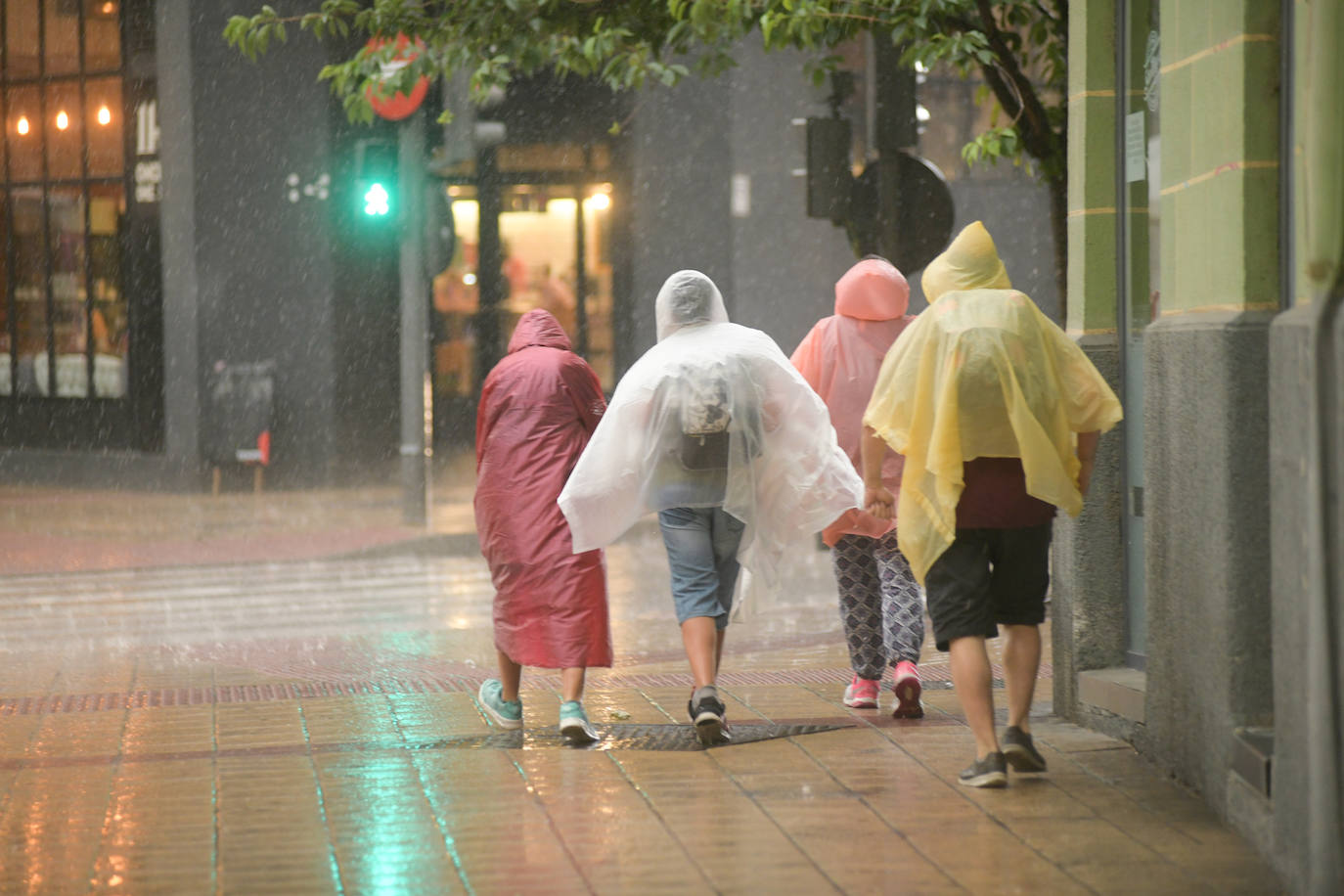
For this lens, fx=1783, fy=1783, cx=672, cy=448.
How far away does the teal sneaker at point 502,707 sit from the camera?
266 inches

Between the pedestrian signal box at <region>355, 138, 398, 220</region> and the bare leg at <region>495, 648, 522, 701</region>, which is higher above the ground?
the pedestrian signal box at <region>355, 138, 398, 220</region>

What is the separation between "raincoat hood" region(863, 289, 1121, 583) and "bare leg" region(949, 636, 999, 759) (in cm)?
29

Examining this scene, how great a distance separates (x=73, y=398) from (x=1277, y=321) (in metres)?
17.8

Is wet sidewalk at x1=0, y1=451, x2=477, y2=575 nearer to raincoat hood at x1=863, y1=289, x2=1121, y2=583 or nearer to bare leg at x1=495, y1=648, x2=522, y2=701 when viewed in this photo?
bare leg at x1=495, y1=648, x2=522, y2=701

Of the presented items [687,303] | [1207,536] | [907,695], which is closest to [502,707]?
[907,695]

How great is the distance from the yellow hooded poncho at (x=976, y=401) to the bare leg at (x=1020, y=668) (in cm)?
40

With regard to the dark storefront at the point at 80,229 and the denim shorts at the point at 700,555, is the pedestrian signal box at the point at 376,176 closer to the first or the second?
the dark storefront at the point at 80,229

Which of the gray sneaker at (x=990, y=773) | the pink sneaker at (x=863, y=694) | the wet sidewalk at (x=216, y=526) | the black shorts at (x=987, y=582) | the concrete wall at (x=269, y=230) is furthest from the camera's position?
the concrete wall at (x=269, y=230)

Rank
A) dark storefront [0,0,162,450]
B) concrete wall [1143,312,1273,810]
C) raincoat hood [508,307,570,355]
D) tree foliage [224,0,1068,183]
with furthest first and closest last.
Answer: dark storefront [0,0,162,450], tree foliage [224,0,1068,183], raincoat hood [508,307,570,355], concrete wall [1143,312,1273,810]

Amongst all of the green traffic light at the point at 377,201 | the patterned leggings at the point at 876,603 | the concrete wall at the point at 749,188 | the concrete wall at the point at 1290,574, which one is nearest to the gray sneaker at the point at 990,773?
the concrete wall at the point at 1290,574

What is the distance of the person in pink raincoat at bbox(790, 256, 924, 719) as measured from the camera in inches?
276

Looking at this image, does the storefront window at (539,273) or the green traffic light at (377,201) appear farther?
the storefront window at (539,273)

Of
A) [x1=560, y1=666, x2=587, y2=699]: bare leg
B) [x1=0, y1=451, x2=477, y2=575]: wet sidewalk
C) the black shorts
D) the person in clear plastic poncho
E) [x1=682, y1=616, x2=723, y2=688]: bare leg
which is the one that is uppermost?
the person in clear plastic poncho

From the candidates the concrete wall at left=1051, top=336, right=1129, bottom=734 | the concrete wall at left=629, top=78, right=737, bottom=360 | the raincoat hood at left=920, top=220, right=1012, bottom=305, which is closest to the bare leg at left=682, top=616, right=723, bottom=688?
the concrete wall at left=1051, top=336, right=1129, bottom=734
